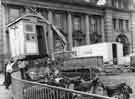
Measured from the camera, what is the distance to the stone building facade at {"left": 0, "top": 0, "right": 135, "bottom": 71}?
26.5 m

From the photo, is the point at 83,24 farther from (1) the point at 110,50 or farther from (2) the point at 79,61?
(2) the point at 79,61

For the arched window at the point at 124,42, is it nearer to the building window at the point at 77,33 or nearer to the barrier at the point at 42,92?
the building window at the point at 77,33

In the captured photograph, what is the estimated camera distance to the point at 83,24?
112 feet

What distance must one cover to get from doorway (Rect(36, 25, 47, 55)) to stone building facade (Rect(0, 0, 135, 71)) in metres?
11.9

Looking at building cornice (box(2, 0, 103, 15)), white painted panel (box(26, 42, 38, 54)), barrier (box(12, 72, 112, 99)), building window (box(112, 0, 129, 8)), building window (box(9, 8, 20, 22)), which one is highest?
building window (box(112, 0, 129, 8))

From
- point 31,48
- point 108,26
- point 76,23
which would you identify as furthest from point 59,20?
point 31,48

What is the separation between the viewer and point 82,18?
3412cm

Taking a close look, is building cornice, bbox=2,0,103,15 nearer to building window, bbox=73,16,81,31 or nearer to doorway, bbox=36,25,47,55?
building window, bbox=73,16,81,31

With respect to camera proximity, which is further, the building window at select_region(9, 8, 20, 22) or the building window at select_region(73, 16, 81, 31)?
the building window at select_region(73, 16, 81, 31)

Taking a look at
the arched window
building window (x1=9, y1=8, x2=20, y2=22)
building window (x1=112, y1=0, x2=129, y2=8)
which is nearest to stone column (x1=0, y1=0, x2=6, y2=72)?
building window (x1=9, y1=8, x2=20, y2=22)

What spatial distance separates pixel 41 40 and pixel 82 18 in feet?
70.3

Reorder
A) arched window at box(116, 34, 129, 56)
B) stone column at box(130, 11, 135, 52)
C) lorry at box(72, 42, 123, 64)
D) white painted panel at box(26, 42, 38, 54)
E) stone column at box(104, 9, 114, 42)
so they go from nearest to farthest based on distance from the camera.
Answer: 1. white painted panel at box(26, 42, 38, 54)
2. lorry at box(72, 42, 123, 64)
3. stone column at box(104, 9, 114, 42)
4. arched window at box(116, 34, 129, 56)
5. stone column at box(130, 11, 135, 52)

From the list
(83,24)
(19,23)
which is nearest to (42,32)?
(19,23)

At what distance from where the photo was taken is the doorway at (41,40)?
44.3 ft
